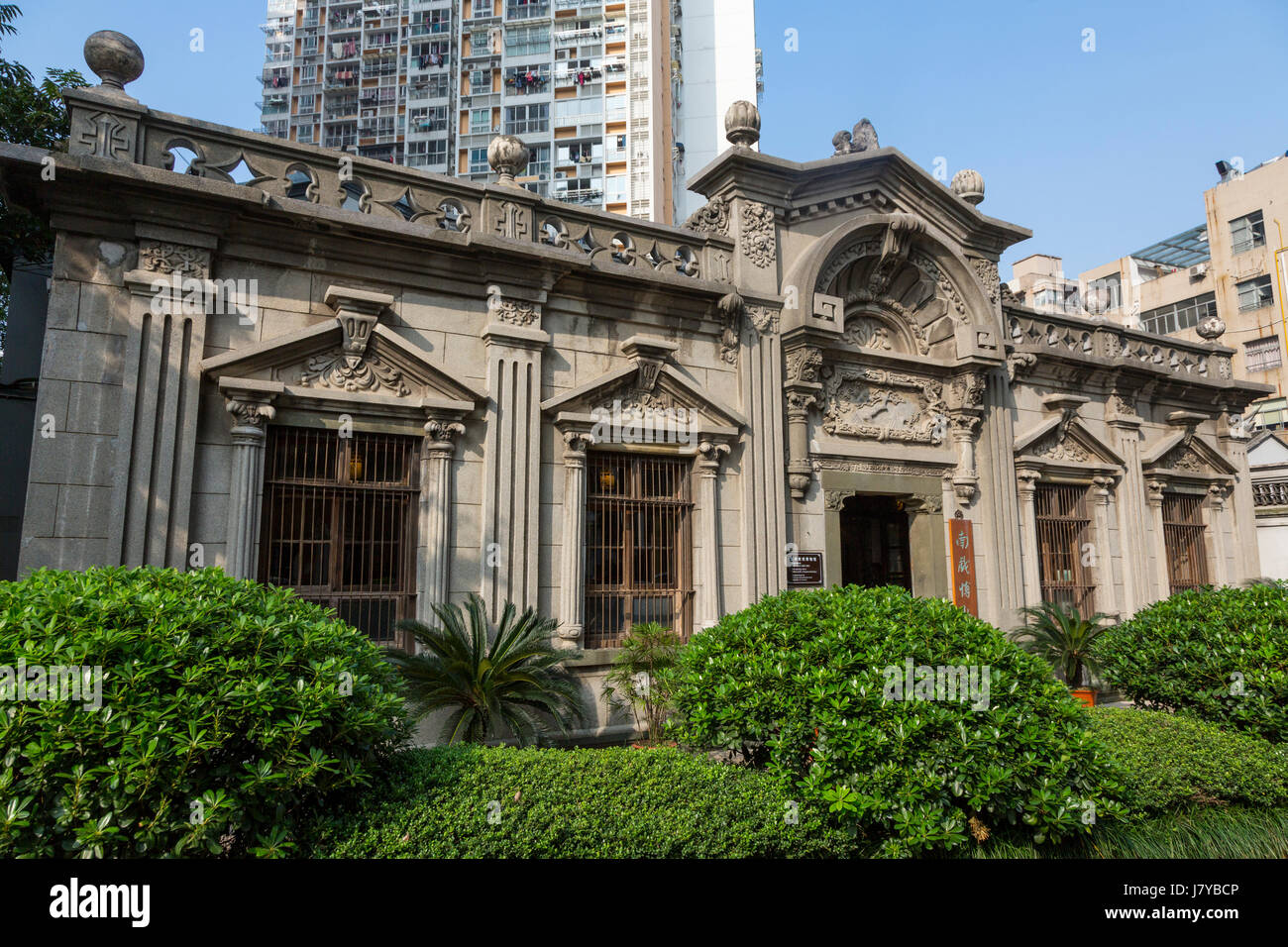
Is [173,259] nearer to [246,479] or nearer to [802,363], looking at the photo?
[246,479]

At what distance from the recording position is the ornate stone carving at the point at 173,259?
7379 millimetres

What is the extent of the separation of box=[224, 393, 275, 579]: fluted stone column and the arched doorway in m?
8.93

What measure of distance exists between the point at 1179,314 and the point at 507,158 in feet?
119

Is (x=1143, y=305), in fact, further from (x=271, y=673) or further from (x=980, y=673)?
(x=271, y=673)

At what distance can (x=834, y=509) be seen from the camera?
35.9 feet

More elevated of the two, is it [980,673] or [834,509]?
[834,509]

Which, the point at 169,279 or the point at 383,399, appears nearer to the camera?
the point at 169,279

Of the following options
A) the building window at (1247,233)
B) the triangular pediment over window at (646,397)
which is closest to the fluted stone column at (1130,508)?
the triangular pediment over window at (646,397)

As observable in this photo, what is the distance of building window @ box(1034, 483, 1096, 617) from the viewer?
43.6 ft

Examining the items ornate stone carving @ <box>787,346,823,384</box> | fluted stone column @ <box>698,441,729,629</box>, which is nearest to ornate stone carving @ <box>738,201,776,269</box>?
ornate stone carving @ <box>787,346,823,384</box>

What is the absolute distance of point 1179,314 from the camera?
35656 mm

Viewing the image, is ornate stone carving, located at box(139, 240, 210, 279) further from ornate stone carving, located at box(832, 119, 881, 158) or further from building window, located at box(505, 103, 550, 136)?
building window, located at box(505, 103, 550, 136)

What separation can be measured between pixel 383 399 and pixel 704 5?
48.6m
